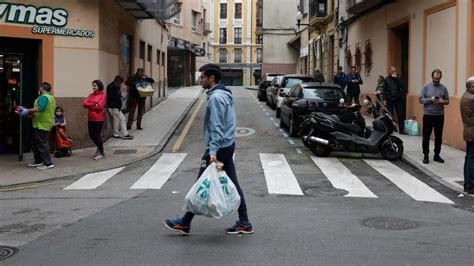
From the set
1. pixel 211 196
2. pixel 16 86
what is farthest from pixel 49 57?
pixel 211 196

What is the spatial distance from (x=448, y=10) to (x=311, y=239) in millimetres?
10128

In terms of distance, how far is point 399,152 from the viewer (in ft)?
39.8

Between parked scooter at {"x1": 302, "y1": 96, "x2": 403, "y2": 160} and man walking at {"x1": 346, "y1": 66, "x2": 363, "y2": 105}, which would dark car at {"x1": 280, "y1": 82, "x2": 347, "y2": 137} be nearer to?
parked scooter at {"x1": 302, "y1": 96, "x2": 403, "y2": 160}

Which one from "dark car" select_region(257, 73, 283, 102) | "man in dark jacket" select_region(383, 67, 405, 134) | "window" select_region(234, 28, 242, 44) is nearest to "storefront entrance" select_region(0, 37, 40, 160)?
"man in dark jacket" select_region(383, 67, 405, 134)

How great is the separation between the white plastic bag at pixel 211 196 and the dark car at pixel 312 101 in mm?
8926

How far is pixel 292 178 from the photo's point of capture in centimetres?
1009

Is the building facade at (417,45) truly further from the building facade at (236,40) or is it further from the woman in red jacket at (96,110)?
the building facade at (236,40)

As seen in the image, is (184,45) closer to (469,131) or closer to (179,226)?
(469,131)

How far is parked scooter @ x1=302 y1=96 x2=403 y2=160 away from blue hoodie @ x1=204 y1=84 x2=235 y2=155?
249 inches

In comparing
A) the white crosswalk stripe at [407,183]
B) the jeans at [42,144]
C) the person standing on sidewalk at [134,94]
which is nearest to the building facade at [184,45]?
the person standing on sidewalk at [134,94]

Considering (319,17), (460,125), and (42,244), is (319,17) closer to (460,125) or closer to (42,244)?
(460,125)

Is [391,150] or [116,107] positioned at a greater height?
[116,107]

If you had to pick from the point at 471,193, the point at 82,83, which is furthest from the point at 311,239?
the point at 82,83

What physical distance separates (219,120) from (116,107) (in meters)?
9.71
